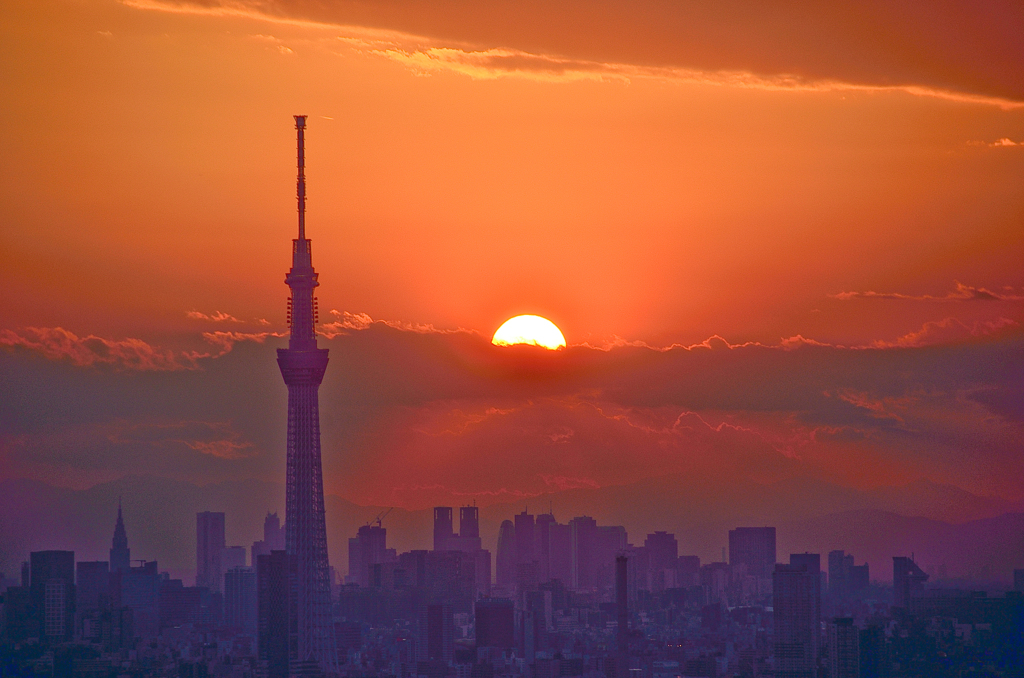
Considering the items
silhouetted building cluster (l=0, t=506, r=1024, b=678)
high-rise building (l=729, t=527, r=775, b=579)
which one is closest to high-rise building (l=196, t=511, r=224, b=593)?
silhouetted building cluster (l=0, t=506, r=1024, b=678)

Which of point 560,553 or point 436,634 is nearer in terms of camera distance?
point 436,634

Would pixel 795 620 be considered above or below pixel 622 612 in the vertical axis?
below

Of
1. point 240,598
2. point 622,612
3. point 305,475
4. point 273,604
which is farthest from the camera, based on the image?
point 240,598

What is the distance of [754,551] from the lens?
64.6 m

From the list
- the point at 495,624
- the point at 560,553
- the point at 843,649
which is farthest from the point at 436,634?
the point at 843,649

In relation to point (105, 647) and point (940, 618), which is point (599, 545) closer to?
point (940, 618)

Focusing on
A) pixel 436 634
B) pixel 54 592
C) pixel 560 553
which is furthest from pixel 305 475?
pixel 560 553

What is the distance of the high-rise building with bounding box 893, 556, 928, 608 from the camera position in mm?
59625

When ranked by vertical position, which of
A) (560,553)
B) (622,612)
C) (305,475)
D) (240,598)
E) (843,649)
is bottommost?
(843,649)

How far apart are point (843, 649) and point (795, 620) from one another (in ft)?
13.8

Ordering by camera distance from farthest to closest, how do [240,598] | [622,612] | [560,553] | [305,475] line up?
[560,553], [240,598], [622,612], [305,475]

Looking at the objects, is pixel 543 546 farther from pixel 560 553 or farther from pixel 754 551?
pixel 754 551

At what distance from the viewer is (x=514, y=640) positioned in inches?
→ 2296

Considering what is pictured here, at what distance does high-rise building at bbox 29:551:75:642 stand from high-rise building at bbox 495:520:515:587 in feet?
52.8
